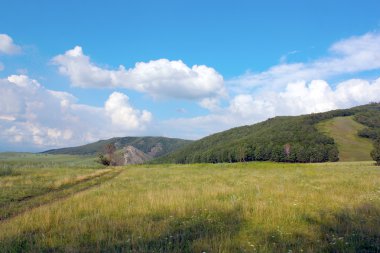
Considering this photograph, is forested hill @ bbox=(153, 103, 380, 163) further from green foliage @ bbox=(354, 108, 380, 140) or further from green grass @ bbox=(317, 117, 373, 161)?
green grass @ bbox=(317, 117, 373, 161)

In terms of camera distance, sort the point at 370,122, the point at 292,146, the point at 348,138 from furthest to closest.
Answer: the point at 370,122, the point at 348,138, the point at 292,146

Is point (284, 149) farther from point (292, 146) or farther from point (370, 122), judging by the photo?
point (370, 122)

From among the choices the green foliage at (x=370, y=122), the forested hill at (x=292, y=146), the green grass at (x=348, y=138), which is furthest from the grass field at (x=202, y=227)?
the green foliage at (x=370, y=122)

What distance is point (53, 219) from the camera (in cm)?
1067

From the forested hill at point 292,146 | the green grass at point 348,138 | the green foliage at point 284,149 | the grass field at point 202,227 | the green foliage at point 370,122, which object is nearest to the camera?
the grass field at point 202,227

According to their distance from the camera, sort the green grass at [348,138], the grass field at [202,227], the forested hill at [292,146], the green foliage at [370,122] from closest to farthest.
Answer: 1. the grass field at [202,227]
2. the forested hill at [292,146]
3. the green grass at [348,138]
4. the green foliage at [370,122]

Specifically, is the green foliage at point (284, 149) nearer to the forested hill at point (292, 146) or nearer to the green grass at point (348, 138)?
the forested hill at point (292, 146)

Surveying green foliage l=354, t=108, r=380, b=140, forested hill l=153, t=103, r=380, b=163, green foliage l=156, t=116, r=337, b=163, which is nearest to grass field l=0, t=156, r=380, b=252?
green foliage l=156, t=116, r=337, b=163

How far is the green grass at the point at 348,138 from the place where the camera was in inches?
5056

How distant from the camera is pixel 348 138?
15050 centimetres

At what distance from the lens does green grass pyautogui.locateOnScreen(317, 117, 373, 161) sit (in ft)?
421

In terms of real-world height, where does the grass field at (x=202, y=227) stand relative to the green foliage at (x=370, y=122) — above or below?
below

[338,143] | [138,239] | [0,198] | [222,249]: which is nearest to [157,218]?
[138,239]

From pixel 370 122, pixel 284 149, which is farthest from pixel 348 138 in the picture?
pixel 284 149
